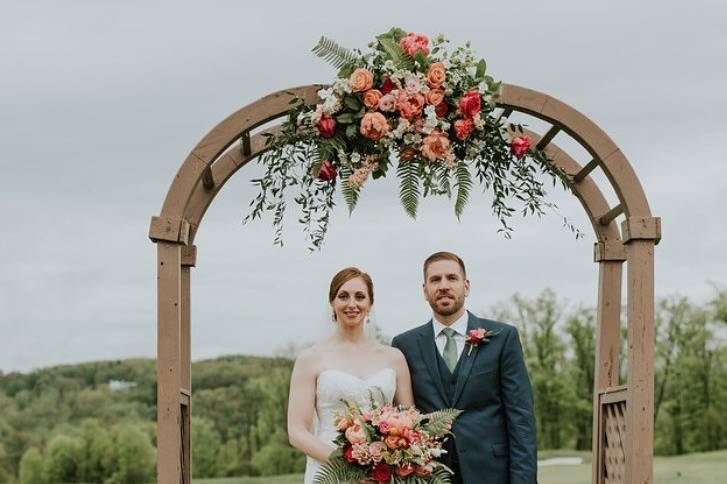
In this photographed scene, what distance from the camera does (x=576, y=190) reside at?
793 cm

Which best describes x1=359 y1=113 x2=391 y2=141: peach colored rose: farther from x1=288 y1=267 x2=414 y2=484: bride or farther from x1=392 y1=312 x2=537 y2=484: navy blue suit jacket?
x1=392 y1=312 x2=537 y2=484: navy blue suit jacket

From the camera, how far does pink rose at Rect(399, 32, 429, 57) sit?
→ 6.50 meters

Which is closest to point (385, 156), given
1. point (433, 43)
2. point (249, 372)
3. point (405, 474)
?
point (433, 43)

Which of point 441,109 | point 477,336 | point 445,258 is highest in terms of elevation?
point 441,109

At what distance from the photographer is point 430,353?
20.6 ft

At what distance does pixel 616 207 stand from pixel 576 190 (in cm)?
38

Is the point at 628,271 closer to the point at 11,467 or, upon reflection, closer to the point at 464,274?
the point at 464,274

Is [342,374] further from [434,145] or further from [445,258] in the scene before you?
[434,145]

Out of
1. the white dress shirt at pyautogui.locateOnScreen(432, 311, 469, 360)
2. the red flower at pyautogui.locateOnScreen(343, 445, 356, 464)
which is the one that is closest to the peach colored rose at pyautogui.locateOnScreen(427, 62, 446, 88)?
the white dress shirt at pyautogui.locateOnScreen(432, 311, 469, 360)

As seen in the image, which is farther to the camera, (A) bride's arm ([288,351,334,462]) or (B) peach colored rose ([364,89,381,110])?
(B) peach colored rose ([364,89,381,110])

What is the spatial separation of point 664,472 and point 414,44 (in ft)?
57.1

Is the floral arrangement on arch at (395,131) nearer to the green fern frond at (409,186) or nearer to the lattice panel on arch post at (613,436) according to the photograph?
the green fern frond at (409,186)

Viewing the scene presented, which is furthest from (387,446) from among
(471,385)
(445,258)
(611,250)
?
(611,250)

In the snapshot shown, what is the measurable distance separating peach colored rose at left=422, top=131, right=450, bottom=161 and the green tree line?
19.9 meters
